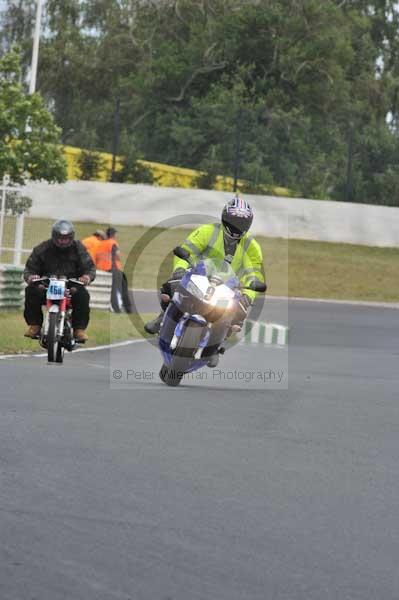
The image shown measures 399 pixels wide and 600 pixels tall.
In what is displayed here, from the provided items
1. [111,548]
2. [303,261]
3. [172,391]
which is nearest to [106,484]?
[111,548]

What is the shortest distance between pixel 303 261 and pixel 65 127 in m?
22.2

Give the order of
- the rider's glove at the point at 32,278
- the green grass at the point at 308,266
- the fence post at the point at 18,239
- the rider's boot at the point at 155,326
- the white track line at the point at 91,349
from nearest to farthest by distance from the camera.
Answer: the rider's boot at the point at 155,326 → the rider's glove at the point at 32,278 → the white track line at the point at 91,349 → the fence post at the point at 18,239 → the green grass at the point at 308,266

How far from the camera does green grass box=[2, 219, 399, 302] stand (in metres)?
40.2

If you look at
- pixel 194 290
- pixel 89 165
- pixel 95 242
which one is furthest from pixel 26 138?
pixel 194 290

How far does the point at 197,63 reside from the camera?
200 feet

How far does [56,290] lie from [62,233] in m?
0.68

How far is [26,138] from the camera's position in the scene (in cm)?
3394

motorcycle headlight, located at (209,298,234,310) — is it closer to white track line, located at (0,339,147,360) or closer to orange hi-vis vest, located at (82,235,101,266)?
white track line, located at (0,339,147,360)

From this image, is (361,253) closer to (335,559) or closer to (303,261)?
(303,261)

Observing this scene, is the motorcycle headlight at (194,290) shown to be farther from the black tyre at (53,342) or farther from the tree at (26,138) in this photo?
the tree at (26,138)

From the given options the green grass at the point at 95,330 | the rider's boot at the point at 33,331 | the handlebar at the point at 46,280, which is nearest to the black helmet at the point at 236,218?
the handlebar at the point at 46,280

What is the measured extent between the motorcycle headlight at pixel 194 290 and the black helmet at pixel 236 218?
81 cm

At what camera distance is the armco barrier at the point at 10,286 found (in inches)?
1001

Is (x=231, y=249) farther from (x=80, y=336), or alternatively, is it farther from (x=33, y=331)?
(x=33, y=331)
